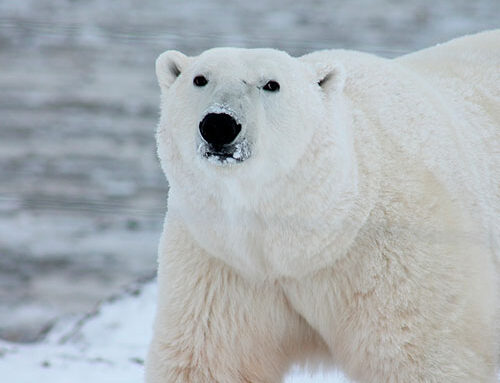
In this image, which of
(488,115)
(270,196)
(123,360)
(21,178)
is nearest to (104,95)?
(21,178)

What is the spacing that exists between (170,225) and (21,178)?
10.7 feet

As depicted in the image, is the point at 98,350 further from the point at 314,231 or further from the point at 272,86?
the point at 272,86

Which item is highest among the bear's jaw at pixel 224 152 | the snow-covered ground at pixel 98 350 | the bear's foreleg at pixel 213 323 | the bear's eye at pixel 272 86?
the bear's eye at pixel 272 86

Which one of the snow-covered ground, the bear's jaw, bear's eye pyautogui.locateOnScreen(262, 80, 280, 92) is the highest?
bear's eye pyautogui.locateOnScreen(262, 80, 280, 92)

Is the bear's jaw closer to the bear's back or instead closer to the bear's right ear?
the bear's right ear

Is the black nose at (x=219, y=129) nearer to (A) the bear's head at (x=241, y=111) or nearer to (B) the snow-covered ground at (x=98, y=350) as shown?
(A) the bear's head at (x=241, y=111)

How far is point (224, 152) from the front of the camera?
206cm

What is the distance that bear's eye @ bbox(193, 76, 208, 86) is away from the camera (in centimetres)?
226

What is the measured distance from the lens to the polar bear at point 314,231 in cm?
222

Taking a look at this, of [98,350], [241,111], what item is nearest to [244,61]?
[241,111]

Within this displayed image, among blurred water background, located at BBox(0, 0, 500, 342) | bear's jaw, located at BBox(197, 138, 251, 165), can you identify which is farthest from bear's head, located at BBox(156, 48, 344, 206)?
blurred water background, located at BBox(0, 0, 500, 342)

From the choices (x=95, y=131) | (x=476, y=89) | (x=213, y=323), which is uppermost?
(x=476, y=89)

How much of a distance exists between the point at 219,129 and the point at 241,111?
94mm

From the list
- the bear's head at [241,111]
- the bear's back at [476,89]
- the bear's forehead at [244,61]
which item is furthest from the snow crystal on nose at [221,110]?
the bear's back at [476,89]
